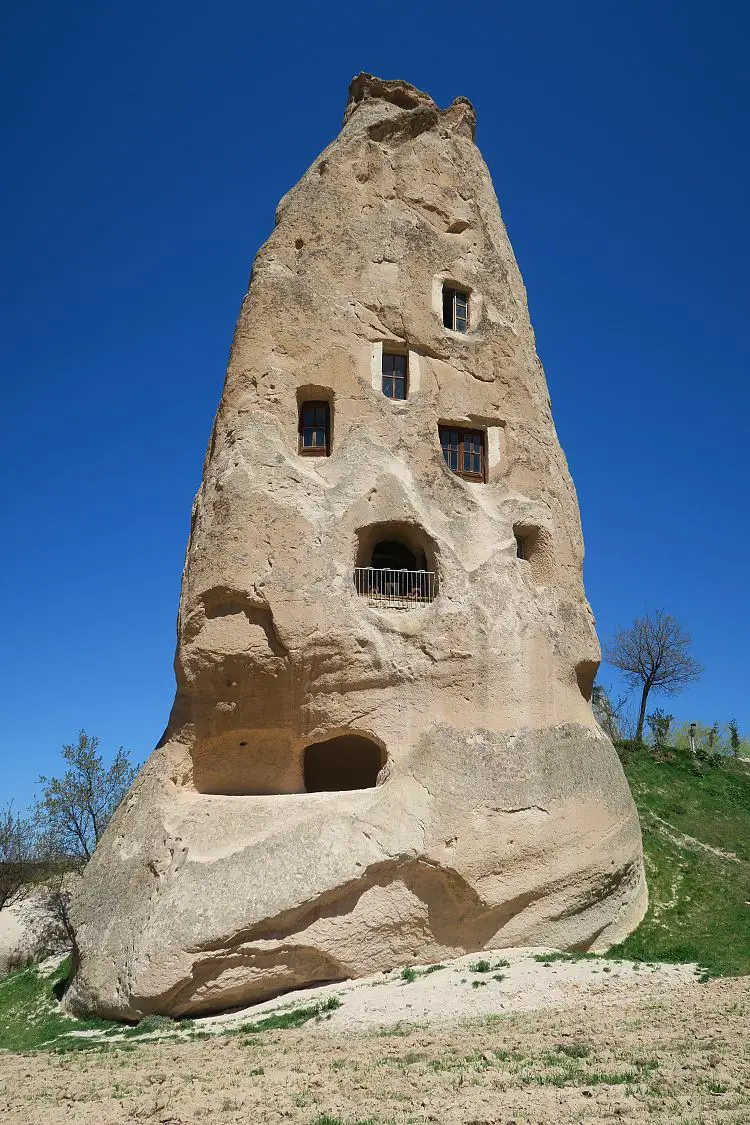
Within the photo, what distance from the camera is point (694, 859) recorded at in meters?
19.1

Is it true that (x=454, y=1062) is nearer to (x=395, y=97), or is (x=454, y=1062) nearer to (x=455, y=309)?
(x=455, y=309)

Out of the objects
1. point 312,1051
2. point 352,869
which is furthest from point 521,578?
point 312,1051

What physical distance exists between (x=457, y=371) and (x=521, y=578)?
4.77m

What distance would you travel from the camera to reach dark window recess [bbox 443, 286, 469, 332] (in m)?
19.5

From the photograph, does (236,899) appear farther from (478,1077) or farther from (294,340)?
(294,340)

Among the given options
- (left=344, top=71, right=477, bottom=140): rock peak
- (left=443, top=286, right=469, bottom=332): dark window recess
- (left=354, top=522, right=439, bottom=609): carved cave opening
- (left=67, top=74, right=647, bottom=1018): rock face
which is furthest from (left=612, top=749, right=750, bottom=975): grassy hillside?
(left=344, top=71, right=477, bottom=140): rock peak

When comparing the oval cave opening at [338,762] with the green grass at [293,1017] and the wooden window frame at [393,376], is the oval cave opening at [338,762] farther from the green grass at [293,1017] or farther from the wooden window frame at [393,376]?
the wooden window frame at [393,376]

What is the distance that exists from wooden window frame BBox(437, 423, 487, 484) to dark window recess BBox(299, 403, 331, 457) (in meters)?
2.32

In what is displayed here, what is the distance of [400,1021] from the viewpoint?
12133 millimetres

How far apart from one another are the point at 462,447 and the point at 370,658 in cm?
526

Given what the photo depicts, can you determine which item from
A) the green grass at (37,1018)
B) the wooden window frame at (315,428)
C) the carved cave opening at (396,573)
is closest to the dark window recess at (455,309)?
the wooden window frame at (315,428)

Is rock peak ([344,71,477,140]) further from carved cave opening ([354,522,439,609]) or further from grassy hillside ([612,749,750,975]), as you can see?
grassy hillside ([612,749,750,975])

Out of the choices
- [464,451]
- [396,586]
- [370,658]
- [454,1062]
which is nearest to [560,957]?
[454,1062]

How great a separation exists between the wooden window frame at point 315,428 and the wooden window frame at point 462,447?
229 cm
